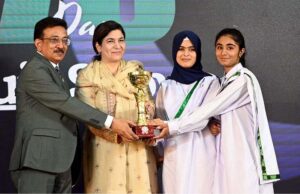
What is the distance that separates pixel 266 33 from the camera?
387 cm

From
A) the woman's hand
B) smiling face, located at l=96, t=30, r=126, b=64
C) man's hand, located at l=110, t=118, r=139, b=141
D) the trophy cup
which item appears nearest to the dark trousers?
man's hand, located at l=110, t=118, r=139, b=141

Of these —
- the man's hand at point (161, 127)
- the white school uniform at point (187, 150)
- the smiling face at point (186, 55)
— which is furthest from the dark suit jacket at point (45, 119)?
the smiling face at point (186, 55)

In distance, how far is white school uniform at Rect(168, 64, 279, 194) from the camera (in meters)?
2.97

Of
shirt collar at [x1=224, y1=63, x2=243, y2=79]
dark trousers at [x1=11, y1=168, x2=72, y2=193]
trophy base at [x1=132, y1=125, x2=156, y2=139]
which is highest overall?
shirt collar at [x1=224, y1=63, x2=243, y2=79]

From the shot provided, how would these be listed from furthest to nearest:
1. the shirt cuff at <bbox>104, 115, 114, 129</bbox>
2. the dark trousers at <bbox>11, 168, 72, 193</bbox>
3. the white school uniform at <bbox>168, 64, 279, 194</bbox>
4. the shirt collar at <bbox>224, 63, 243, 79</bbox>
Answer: the shirt collar at <bbox>224, 63, 243, 79</bbox>, the white school uniform at <bbox>168, 64, 279, 194</bbox>, the shirt cuff at <bbox>104, 115, 114, 129</bbox>, the dark trousers at <bbox>11, 168, 72, 193</bbox>

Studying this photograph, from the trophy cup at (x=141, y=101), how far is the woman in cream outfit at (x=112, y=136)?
108 mm

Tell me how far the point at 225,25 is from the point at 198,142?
1078 millimetres

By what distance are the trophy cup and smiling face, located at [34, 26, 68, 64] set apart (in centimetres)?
39

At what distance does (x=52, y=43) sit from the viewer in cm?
291

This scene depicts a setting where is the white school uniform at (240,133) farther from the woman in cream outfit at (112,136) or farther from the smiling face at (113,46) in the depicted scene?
the smiling face at (113,46)

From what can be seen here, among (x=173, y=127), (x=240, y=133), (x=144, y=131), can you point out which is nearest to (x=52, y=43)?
(x=144, y=131)

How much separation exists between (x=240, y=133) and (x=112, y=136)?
2.27 feet

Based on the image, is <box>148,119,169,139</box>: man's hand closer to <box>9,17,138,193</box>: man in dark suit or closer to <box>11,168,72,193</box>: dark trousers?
<box>9,17,138,193</box>: man in dark suit

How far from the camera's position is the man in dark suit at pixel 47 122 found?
2768 mm
